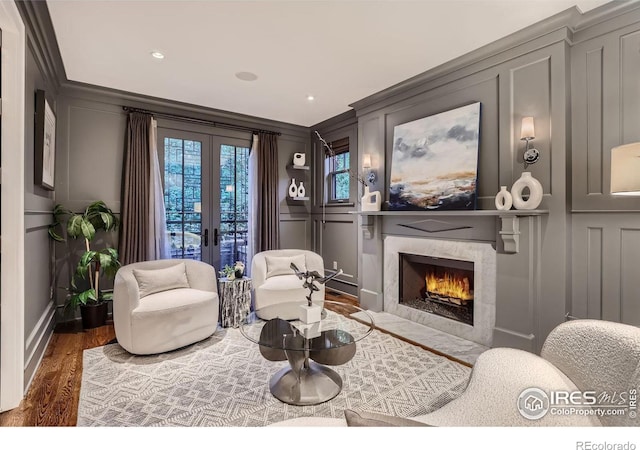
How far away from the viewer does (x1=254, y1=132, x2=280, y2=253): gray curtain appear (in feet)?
15.8

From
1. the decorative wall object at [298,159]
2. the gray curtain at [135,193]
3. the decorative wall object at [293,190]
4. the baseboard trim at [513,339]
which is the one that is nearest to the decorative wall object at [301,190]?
the decorative wall object at [293,190]

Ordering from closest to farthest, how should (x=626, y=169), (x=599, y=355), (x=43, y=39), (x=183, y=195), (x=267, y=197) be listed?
(x=599, y=355)
(x=626, y=169)
(x=43, y=39)
(x=183, y=195)
(x=267, y=197)

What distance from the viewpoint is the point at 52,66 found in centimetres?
299

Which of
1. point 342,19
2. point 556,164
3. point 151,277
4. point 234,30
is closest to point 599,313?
point 556,164

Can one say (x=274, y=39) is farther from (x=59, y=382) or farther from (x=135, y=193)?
(x=59, y=382)

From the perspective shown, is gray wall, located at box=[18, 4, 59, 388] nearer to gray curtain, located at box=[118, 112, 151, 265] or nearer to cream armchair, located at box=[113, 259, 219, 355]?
cream armchair, located at box=[113, 259, 219, 355]

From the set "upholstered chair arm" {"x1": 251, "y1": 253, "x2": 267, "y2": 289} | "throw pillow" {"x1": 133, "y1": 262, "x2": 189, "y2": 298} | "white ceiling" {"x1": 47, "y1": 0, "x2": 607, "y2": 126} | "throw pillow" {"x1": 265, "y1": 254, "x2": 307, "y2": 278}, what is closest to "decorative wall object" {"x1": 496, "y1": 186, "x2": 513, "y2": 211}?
"white ceiling" {"x1": 47, "y1": 0, "x2": 607, "y2": 126}

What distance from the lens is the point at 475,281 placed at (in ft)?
9.95

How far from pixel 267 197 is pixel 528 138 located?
342 cm

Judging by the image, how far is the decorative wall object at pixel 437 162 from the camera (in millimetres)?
2992

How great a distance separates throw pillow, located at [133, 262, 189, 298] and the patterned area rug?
576 mm

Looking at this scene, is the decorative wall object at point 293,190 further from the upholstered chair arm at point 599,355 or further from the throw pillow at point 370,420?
the throw pillow at point 370,420

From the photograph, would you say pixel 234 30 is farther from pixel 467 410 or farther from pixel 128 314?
pixel 467 410

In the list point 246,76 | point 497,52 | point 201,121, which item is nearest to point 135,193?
point 201,121
